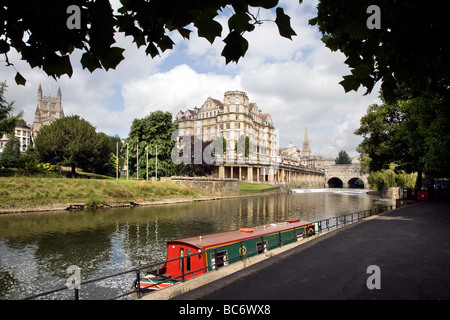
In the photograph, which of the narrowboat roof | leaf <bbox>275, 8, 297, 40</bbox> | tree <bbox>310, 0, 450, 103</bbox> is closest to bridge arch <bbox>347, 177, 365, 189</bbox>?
the narrowboat roof

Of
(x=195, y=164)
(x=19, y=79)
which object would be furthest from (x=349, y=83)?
(x=195, y=164)

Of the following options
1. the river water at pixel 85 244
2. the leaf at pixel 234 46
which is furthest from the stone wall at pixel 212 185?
the leaf at pixel 234 46

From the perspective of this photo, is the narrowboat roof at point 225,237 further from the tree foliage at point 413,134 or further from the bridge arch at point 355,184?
the bridge arch at point 355,184

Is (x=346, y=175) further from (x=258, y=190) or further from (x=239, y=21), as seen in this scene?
(x=239, y=21)

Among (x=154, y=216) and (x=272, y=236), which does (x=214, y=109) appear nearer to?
(x=154, y=216)

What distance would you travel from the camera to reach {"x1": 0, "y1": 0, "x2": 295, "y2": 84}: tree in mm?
3152

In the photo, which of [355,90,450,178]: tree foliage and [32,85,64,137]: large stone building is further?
[32,85,64,137]: large stone building

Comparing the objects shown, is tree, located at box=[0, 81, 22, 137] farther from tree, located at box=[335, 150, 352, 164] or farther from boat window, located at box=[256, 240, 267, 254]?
tree, located at box=[335, 150, 352, 164]

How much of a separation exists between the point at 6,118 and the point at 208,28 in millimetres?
43375

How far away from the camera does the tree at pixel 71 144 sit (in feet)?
176

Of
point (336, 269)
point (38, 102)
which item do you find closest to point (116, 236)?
point (336, 269)

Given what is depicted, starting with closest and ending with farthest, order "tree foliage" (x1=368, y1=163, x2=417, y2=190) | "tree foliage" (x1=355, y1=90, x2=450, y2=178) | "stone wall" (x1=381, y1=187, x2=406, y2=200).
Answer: "tree foliage" (x1=355, y1=90, x2=450, y2=178) → "stone wall" (x1=381, y1=187, x2=406, y2=200) → "tree foliage" (x1=368, y1=163, x2=417, y2=190)

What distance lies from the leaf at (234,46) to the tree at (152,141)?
184 feet

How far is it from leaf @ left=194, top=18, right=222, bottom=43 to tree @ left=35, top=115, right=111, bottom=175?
5723 cm
